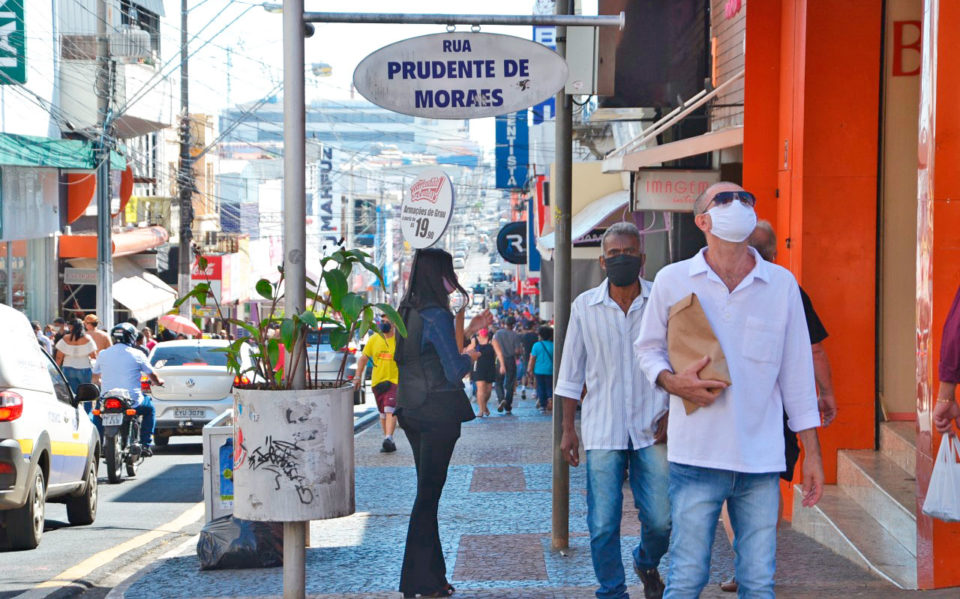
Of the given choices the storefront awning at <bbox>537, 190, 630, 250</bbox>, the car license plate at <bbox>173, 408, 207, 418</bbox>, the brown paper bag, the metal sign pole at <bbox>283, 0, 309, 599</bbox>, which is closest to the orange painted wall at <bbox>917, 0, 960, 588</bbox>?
the brown paper bag

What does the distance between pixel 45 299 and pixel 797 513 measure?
90.0ft

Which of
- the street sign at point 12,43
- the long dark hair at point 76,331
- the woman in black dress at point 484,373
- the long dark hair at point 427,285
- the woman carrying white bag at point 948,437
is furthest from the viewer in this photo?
the woman in black dress at point 484,373

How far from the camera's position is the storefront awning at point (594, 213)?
19.3 m

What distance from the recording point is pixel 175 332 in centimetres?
3488

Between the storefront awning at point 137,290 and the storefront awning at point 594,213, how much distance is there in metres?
16.6

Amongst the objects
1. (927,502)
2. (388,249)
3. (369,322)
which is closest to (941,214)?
(927,502)

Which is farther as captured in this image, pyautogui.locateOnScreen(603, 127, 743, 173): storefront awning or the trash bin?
pyautogui.locateOnScreen(603, 127, 743, 173): storefront awning

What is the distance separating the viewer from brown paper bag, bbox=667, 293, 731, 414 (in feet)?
15.5

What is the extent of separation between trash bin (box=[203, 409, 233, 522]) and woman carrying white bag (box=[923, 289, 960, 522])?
454 centimetres

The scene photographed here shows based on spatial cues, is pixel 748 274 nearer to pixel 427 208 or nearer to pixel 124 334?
pixel 427 208

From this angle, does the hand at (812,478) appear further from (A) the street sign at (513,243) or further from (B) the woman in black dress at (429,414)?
(A) the street sign at (513,243)

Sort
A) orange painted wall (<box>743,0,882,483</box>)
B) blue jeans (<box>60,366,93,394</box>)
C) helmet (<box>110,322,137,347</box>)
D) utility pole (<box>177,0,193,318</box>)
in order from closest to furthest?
orange painted wall (<box>743,0,882,483</box>) → helmet (<box>110,322,137,347</box>) → blue jeans (<box>60,366,93,394</box>) → utility pole (<box>177,0,193,318</box>)

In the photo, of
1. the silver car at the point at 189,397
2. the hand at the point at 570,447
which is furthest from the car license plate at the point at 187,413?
the hand at the point at 570,447

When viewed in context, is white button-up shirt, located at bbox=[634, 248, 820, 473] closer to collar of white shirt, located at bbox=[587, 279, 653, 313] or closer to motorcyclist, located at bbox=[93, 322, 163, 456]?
collar of white shirt, located at bbox=[587, 279, 653, 313]
